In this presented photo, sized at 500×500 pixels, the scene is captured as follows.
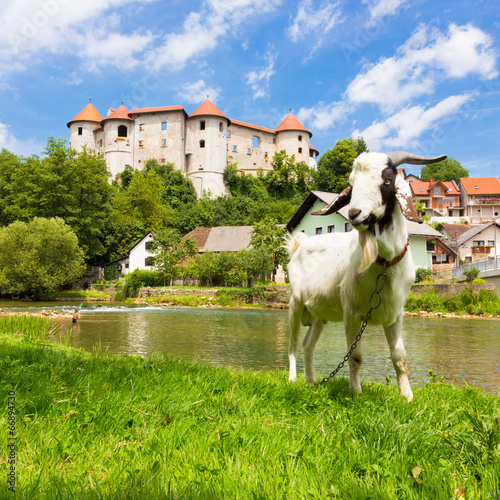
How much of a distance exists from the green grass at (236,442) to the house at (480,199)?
107301 millimetres

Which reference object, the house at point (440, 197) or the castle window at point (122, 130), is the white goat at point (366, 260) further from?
the house at point (440, 197)

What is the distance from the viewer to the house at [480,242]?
6394 centimetres

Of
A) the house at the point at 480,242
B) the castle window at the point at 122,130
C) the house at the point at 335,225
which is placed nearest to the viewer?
the house at the point at 335,225

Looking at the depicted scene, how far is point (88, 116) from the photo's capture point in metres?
98.1

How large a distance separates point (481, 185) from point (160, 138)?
2943 inches

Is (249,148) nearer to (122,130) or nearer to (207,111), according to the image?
(207,111)

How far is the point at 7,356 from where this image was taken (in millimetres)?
5285

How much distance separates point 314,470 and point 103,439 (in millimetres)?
1380

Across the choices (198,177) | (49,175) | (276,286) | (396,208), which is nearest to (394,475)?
(396,208)

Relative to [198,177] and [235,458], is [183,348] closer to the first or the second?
[235,458]

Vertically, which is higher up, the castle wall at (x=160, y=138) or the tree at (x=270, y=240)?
the castle wall at (x=160, y=138)

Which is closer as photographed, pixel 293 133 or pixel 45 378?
pixel 45 378

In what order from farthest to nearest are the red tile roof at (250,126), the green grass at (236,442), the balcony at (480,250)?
the red tile roof at (250,126), the balcony at (480,250), the green grass at (236,442)

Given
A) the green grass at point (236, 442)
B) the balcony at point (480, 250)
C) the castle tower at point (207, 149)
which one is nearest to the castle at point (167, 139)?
the castle tower at point (207, 149)
